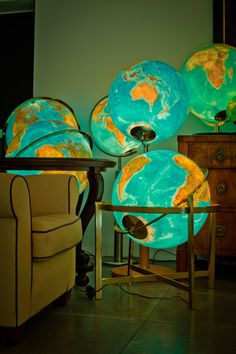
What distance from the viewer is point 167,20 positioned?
3.96 metres

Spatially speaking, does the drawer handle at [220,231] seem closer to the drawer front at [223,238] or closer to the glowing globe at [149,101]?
the drawer front at [223,238]

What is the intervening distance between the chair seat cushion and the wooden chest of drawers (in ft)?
3.76

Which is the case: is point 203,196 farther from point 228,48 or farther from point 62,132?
point 228,48

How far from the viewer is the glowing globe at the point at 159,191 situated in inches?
95.4

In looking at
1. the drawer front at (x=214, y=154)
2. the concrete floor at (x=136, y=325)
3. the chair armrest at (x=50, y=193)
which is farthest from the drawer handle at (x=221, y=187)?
the chair armrest at (x=50, y=193)

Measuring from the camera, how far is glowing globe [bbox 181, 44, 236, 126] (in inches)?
128

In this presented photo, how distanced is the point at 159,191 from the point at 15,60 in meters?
2.65

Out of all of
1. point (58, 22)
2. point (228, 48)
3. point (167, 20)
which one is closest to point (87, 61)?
point (58, 22)

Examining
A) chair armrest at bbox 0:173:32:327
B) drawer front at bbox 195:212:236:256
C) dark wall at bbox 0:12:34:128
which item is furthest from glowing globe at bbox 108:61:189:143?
dark wall at bbox 0:12:34:128

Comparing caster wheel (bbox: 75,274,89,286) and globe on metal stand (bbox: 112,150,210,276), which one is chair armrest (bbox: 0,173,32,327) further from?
caster wheel (bbox: 75,274,89,286)

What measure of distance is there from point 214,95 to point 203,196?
0.99 m

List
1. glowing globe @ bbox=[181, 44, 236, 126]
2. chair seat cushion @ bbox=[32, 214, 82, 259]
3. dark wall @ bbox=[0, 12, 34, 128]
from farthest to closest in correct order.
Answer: dark wall @ bbox=[0, 12, 34, 128]
glowing globe @ bbox=[181, 44, 236, 126]
chair seat cushion @ bbox=[32, 214, 82, 259]

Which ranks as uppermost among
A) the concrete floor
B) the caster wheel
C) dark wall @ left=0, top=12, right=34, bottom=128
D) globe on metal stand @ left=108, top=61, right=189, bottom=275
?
dark wall @ left=0, top=12, right=34, bottom=128

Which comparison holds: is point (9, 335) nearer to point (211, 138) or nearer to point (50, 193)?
point (50, 193)
